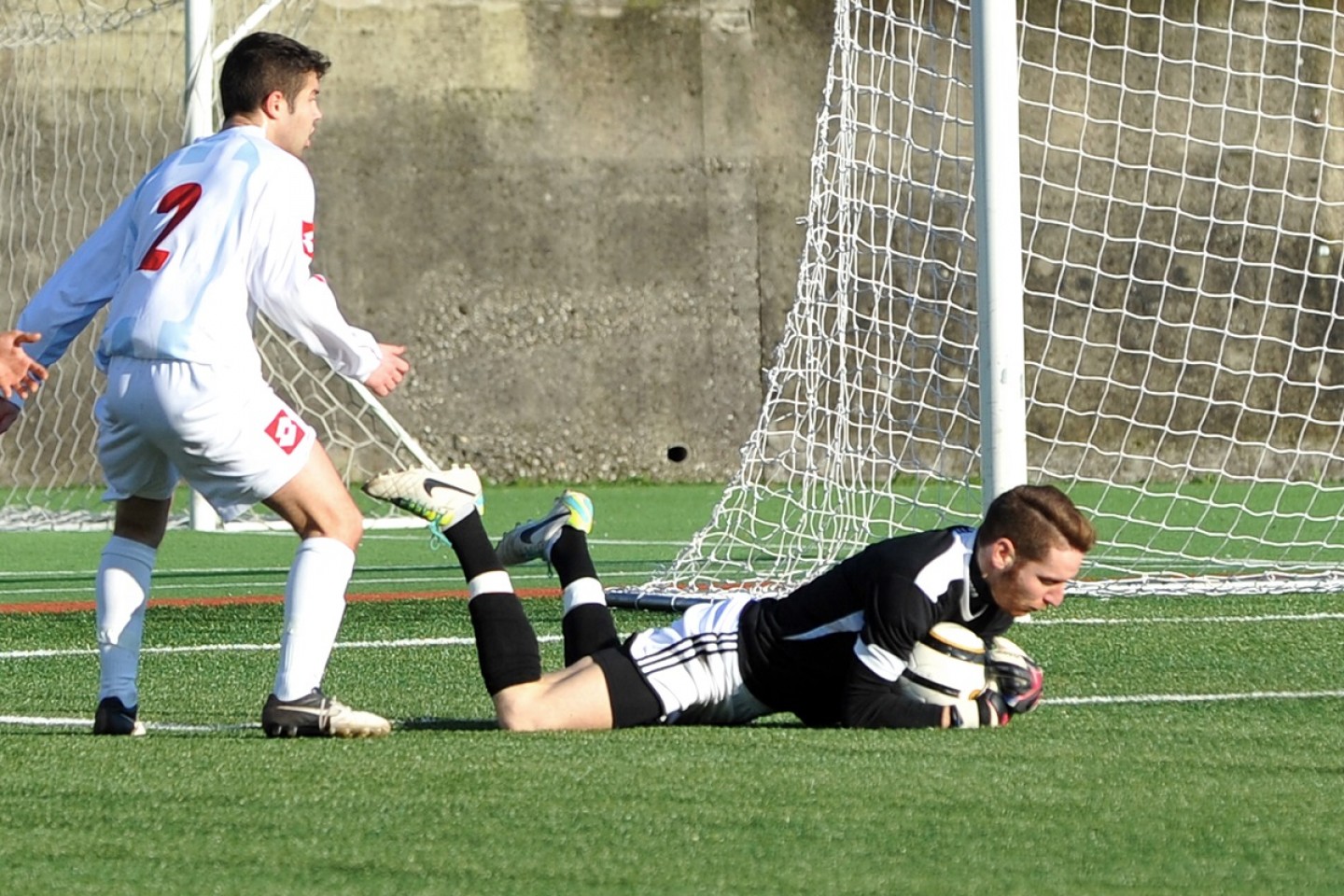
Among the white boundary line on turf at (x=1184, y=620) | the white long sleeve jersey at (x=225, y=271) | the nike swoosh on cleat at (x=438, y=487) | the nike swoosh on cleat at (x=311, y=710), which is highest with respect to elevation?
the white long sleeve jersey at (x=225, y=271)

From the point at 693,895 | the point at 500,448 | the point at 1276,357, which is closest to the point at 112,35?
the point at 500,448

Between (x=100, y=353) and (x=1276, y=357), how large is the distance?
39.5 ft

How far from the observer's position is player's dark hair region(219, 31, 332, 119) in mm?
4953

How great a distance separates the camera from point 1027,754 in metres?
4.48

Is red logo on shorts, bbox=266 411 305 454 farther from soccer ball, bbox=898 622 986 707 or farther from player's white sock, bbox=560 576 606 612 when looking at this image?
soccer ball, bbox=898 622 986 707

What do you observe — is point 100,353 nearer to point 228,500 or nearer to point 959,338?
point 228,500

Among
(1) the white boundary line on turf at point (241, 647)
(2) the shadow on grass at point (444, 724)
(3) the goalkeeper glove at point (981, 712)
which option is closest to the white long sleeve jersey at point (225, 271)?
(2) the shadow on grass at point (444, 724)

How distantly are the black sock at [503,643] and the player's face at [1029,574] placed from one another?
104 cm

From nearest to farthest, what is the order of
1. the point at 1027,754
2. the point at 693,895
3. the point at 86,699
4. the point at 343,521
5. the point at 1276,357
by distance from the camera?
the point at 693,895
the point at 1027,754
the point at 343,521
the point at 86,699
the point at 1276,357

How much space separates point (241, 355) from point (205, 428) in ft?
0.62

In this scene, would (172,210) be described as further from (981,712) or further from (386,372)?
(981,712)

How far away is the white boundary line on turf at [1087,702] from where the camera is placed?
5.15m

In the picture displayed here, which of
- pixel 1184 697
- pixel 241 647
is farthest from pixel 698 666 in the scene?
pixel 241 647

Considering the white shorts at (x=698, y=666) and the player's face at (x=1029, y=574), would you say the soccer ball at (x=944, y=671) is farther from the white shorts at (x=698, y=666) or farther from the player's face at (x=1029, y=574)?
the white shorts at (x=698, y=666)
